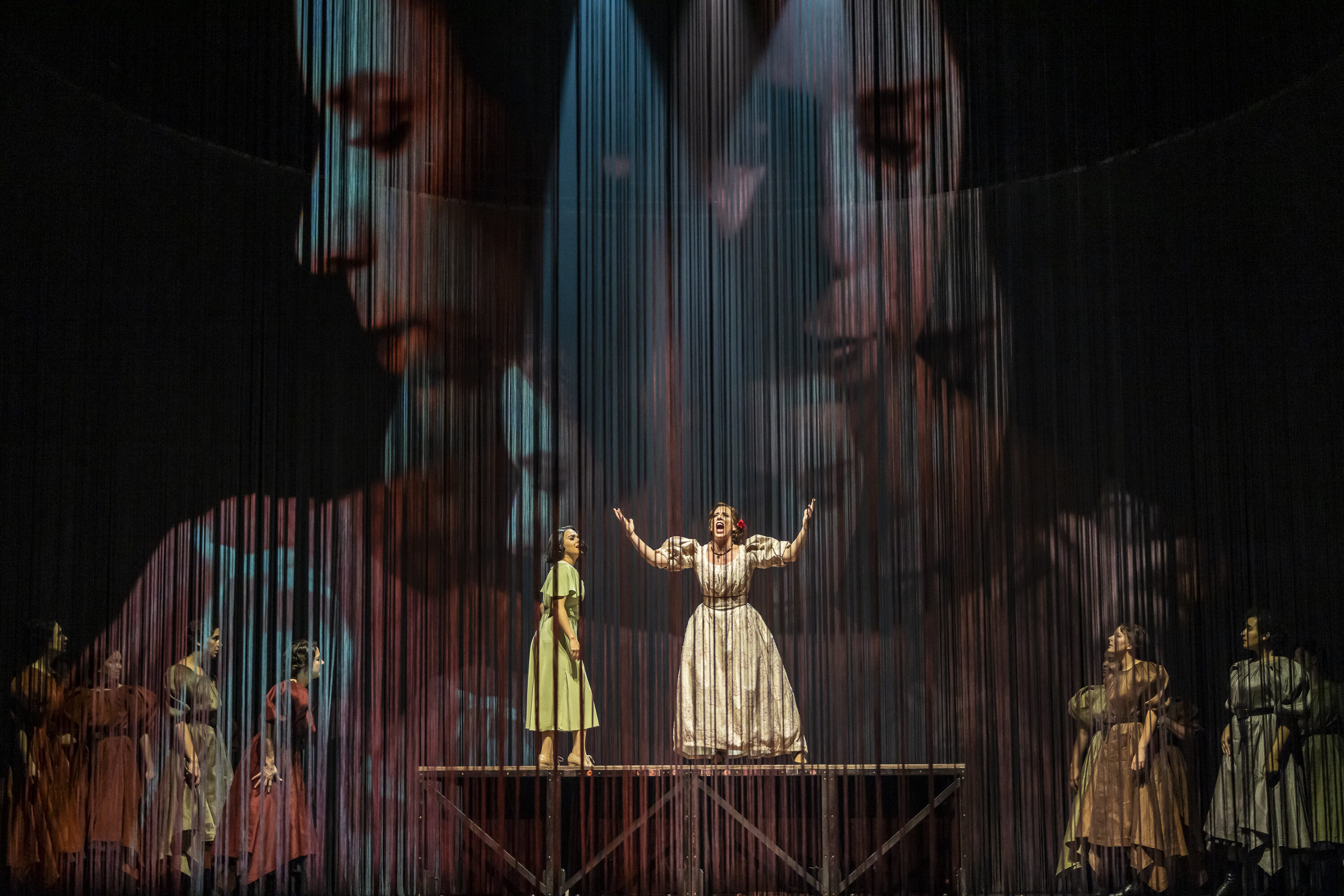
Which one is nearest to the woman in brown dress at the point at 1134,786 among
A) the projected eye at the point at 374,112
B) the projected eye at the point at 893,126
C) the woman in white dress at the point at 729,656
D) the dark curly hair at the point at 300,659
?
the woman in white dress at the point at 729,656

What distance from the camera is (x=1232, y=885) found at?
661 centimetres

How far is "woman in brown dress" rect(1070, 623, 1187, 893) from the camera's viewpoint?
21.7ft

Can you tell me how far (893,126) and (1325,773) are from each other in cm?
383

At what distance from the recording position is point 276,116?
762 cm

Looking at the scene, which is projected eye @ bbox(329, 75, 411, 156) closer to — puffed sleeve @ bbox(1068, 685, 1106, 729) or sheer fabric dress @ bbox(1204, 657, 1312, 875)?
puffed sleeve @ bbox(1068, 685, 1106, 729)

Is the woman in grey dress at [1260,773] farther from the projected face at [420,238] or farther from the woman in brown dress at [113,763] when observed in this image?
the woman in brown dress at [113,763]

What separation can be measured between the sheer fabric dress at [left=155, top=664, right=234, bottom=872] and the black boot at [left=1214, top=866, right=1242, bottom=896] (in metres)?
4.67

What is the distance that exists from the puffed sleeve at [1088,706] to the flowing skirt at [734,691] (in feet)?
4.37

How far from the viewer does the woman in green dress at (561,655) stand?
6.91m

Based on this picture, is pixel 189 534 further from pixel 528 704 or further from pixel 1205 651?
pixel 1205 651

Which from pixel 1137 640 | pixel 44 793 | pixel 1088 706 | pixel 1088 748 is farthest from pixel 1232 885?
pixel 44 793

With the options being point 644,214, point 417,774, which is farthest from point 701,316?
point 417,774

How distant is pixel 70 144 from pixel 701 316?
3434 millimetres

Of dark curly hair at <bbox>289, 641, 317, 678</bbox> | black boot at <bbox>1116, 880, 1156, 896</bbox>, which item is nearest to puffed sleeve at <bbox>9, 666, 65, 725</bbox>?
dark curly hair at <bbox>289, 641, 317, 678</bbox>
